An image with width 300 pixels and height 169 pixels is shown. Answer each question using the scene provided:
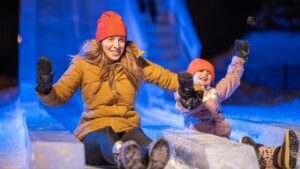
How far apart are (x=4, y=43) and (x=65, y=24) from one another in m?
4.50

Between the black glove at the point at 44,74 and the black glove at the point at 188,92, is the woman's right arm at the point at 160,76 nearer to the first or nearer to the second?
the black glove at the point at 188,92

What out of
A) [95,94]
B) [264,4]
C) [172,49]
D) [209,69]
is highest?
[264,4]

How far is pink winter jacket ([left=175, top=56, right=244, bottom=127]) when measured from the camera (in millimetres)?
4109

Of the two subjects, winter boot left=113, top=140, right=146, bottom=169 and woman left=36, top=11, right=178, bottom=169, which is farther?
woman left=36, top=11, right=178, bottom=169

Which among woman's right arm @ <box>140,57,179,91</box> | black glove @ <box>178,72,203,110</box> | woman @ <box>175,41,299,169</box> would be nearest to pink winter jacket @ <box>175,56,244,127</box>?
woman @ <box>175,41,299,169</box>

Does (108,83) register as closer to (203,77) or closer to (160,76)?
(160,76)

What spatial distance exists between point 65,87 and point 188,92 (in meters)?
0.83

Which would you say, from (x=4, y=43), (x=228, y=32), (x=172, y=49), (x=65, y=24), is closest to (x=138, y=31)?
(x=172, y=49)

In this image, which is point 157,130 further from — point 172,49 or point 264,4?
point 264,4

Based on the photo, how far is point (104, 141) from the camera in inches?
125

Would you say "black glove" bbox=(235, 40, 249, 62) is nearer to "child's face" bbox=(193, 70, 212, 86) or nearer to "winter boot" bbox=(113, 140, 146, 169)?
"child's face" bbox=(193, 70, 212, 86)

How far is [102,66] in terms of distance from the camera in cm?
357

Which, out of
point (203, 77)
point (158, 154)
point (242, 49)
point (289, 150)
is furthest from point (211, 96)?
point (158, 154)

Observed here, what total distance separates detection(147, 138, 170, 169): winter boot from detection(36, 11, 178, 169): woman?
1.56 feet
